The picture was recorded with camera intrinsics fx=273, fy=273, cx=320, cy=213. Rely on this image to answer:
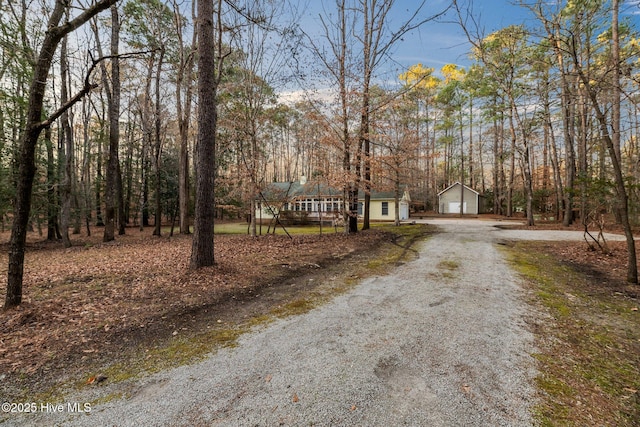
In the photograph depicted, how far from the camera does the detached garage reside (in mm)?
33438

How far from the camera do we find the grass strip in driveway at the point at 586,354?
2.16m

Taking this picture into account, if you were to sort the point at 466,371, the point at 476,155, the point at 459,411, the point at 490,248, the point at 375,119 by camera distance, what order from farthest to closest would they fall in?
the point at 476,155
the point at 375,119
the point at 490,248
the point at 466,371
the point at 459,411

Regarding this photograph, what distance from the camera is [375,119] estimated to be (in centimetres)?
1181

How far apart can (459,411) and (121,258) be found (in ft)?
29.9

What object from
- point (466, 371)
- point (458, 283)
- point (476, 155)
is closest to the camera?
point (466, 371)

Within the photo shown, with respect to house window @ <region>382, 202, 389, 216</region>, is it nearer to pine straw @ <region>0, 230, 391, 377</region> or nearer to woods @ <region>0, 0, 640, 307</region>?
woods @ <region>0, 0, 640, 307</region>

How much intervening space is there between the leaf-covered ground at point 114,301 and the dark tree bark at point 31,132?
62 cm

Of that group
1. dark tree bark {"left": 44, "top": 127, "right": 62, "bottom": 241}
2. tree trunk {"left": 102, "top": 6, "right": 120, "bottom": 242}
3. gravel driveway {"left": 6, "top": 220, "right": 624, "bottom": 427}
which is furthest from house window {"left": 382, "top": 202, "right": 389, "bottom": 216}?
dark tree bark {"left": 44, "top": 127, "right": 62, "bottom": 241}

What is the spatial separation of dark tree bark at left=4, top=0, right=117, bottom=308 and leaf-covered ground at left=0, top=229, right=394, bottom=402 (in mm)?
623

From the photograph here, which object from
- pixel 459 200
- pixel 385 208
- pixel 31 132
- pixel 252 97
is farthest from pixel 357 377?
pixel 459 200

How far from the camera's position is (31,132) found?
12.0 ft

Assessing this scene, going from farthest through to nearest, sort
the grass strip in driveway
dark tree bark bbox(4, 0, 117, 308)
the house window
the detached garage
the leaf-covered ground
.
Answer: the detached garage
the house window
dark tree bark bbox(4, 0, 117, 308)
the leaf-covered ground
the grass strip in driveway

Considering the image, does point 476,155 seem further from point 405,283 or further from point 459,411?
point 459,411

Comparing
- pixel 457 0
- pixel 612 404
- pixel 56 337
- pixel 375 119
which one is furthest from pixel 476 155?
pixel 56 337
